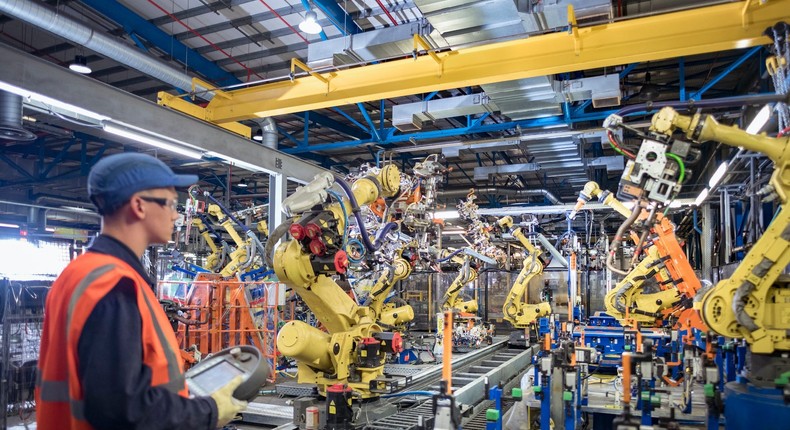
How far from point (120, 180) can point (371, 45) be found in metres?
5.71

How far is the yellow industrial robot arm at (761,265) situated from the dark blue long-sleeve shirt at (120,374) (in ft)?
15.3

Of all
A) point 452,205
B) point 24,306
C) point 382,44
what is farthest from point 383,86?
point 452,205

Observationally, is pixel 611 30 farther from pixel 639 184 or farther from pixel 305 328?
pixel 305 328

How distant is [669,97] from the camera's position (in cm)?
1288

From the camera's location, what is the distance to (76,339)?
1.76m

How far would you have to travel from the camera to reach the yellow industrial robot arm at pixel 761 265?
4.71 meters

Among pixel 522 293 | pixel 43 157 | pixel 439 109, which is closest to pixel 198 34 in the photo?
pixel 439 109

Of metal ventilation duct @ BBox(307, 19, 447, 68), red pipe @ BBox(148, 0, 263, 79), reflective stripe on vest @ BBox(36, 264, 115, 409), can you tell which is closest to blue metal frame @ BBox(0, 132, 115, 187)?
red pipe @ BBox(148, 0, 263, 79)

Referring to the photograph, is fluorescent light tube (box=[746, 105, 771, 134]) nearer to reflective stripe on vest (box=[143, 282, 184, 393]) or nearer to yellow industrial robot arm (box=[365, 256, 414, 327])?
reflective stripe on vest (box=[143, 282, 184, 393])

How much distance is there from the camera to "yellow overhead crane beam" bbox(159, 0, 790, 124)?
6121 mm

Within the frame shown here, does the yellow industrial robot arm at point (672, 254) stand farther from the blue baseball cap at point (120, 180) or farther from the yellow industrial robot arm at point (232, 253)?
the blue baseball cap at point (120, 180)

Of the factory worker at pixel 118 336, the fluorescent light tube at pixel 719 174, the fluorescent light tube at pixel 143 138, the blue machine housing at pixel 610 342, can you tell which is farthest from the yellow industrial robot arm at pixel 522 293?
the factory worker at pixel 118 336

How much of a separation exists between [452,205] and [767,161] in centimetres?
1482

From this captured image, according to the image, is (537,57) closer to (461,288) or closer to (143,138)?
(143,138)
